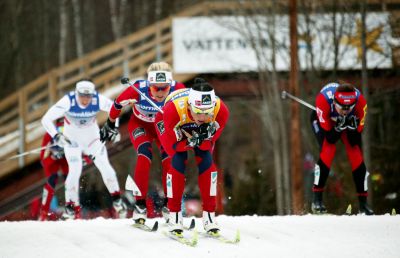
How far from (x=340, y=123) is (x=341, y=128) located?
2.9 inches

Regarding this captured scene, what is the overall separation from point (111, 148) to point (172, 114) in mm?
11603

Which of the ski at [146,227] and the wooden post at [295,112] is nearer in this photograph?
the ski at [146,227]

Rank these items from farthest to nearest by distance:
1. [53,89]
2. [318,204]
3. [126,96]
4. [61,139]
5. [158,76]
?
1. [53,89]
2. [61,139]
3. [318,204]
4. [126,96]
5. [158,76]

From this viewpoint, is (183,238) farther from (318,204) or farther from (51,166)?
(51,166)

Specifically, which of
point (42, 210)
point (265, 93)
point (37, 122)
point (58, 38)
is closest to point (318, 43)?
point (265, 93)

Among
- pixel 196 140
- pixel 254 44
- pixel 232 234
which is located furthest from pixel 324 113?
pixel 254 44

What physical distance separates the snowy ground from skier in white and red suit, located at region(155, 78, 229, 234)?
380 millimetres

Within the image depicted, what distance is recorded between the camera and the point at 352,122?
41.9 feet

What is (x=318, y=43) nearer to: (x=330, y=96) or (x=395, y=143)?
(x=395, y=143)

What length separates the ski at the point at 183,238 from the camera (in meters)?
10.2

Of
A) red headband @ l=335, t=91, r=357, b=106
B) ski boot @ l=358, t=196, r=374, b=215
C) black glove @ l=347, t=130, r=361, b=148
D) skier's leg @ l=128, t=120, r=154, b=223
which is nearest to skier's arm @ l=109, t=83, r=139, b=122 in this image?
skier's leg @ l=128, t=120, r=154, b=223

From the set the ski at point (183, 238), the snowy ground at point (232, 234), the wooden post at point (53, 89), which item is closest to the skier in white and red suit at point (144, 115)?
the snowy ground at point (232, 234)

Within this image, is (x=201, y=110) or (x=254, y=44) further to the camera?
(x=254, y=44)

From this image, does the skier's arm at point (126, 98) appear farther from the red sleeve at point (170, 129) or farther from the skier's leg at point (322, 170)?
the skier's leg at point (322, 170)
